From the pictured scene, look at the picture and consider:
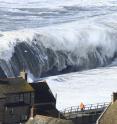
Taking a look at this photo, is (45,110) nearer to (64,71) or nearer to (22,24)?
(64,71)

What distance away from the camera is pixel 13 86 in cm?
4809

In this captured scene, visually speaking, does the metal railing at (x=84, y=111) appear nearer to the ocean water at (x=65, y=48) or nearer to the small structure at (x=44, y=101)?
the small structure at (x=44, y=101)

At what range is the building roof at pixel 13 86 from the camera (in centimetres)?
4731

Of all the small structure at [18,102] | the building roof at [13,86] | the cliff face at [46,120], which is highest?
the building roof at [13,86]

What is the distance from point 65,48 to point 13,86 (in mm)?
49684

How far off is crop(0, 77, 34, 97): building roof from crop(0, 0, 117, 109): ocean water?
12.4 metres

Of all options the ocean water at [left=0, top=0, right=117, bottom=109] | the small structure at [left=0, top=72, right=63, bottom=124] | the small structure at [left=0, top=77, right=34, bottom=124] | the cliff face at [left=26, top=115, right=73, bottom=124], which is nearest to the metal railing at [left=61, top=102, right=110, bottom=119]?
the small structure at [left=0, top=72, right=63, bottom=124]

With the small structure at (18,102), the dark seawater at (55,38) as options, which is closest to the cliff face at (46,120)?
the small structure at (18,102)

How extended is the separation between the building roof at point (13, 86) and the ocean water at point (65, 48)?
40.7ft

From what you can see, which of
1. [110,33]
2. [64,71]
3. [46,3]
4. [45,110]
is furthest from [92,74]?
[46,3]

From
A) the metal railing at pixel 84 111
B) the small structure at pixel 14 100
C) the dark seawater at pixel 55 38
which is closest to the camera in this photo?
the small structure at pixel 14 100

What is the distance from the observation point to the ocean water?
73.6 metres

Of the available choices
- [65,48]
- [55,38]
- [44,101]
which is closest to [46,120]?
[44,101]

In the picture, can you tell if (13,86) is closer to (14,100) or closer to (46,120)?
(14,100)
